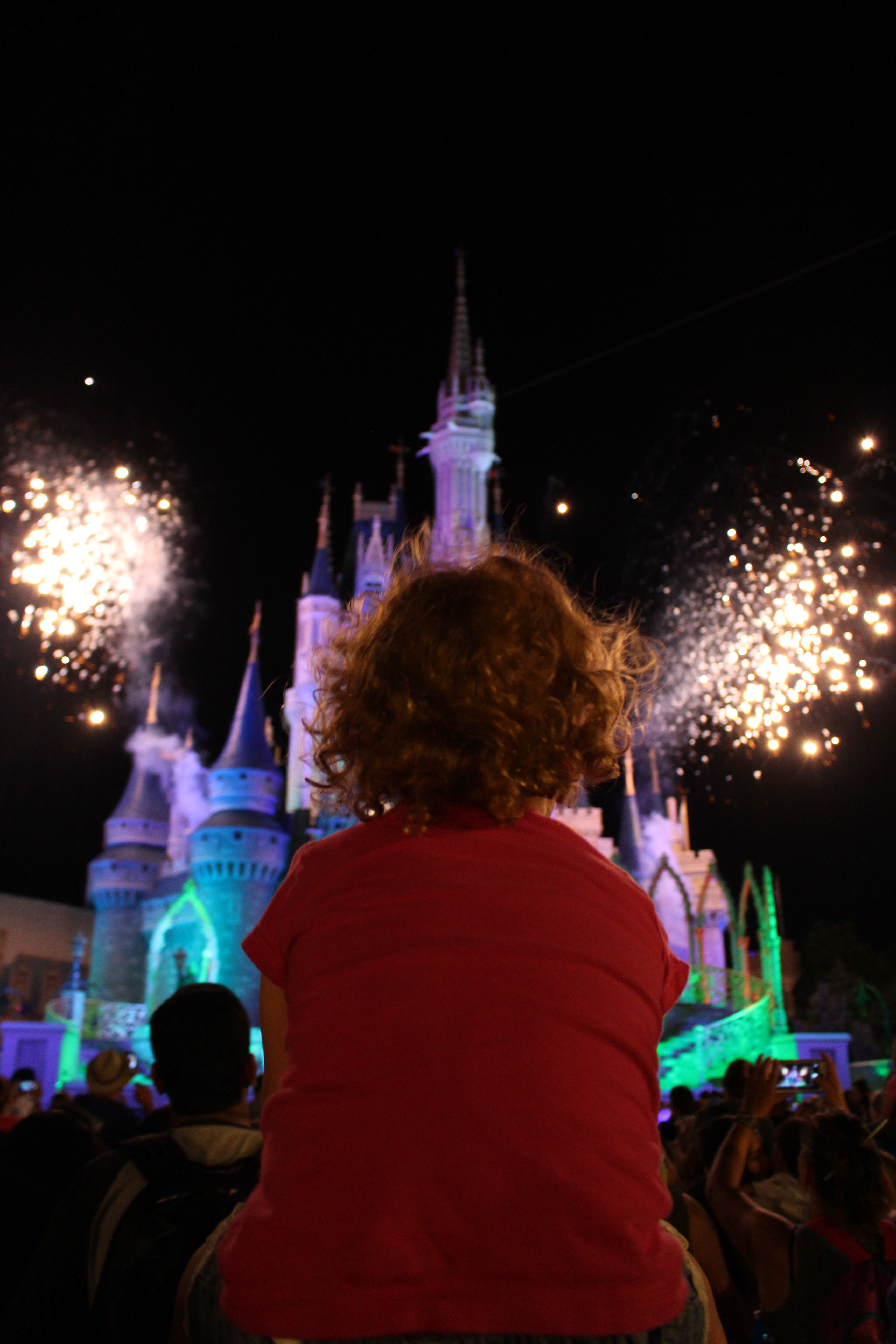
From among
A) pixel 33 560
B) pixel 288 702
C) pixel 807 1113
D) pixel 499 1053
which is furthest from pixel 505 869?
pixel 33 560

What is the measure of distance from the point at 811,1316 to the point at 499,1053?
2599mm

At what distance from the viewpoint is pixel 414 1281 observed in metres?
1.34

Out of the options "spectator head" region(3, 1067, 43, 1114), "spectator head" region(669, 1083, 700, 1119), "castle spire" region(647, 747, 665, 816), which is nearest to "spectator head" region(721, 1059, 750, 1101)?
"spectator head" region(669, 1083, 700, 1119)

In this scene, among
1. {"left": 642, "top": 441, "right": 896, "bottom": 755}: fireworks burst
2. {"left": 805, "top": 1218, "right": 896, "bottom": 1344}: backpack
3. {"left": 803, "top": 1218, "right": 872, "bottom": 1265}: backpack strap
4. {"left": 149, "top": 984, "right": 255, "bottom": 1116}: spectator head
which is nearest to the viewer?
{"left": 149, "top": 984, "right": 255, "bottom": 1116}: spectator head

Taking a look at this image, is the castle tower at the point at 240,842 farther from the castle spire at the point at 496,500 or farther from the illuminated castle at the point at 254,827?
the castle spire at the point at 496,500

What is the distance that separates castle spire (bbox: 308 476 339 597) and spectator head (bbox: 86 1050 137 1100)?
4213 centimetres

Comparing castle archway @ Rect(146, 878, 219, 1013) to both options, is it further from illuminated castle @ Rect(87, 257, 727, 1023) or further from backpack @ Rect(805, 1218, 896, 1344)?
backpack @ Rect(805, 1218, 896, 1344)

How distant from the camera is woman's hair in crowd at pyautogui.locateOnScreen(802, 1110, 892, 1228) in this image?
3291 millimetres

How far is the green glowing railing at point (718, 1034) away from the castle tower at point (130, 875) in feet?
78.2

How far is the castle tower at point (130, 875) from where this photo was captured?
4522 centimetres

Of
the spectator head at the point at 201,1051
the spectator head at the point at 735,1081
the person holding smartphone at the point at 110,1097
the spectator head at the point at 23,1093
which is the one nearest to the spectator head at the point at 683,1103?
the spectator head at the point at 735,1081

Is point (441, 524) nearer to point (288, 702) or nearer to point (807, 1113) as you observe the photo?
point (807, 1113)

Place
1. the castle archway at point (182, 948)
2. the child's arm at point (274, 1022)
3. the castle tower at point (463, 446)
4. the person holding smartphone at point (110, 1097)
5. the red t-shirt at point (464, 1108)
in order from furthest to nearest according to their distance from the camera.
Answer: the castle tower at point (463, 446) < the castle archway at point (182, 948) < the person holding smartphone at point (110, 1097) < the child's arm at point (274, 1022) < the red t-shirt at point (464, 1108)

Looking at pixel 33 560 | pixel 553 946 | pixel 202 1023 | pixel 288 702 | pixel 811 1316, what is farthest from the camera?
pixel 33 560
